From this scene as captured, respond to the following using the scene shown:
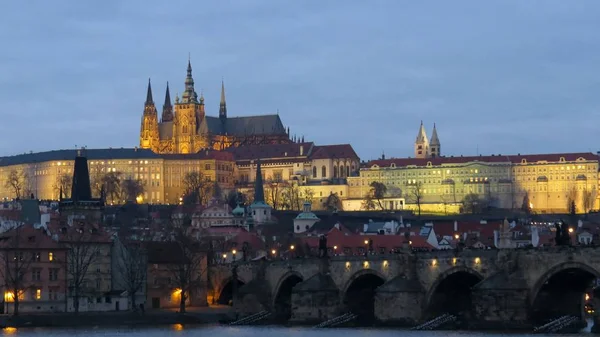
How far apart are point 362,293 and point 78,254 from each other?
57.6ft

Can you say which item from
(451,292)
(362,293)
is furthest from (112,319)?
(451,292)

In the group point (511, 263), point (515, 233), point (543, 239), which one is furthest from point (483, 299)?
point (515, 233)

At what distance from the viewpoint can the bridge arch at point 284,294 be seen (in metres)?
97.8

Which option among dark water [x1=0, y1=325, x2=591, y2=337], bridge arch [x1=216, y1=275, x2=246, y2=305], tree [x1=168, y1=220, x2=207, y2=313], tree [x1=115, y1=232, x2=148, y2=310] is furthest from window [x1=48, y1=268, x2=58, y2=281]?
bridge arch [x1=216, y1=275, x2=246, y2=305]

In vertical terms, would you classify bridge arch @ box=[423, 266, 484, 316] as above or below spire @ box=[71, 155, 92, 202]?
below

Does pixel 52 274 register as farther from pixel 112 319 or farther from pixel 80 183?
pixel 80 183

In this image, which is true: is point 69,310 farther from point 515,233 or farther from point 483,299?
point 515,233

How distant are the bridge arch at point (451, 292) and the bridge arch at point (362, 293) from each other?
15.9 feet

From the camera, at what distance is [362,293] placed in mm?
93312

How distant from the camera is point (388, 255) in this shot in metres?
88.4

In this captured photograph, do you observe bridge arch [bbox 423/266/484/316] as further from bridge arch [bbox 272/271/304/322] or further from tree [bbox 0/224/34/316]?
tree [bbox 0/224/34/316]

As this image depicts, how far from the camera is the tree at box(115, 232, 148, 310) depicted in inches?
3878

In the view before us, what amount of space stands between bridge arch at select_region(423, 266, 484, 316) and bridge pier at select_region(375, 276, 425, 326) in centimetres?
51

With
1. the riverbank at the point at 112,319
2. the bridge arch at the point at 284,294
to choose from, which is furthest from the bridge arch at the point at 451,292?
the riverbank at the point at 112,319
